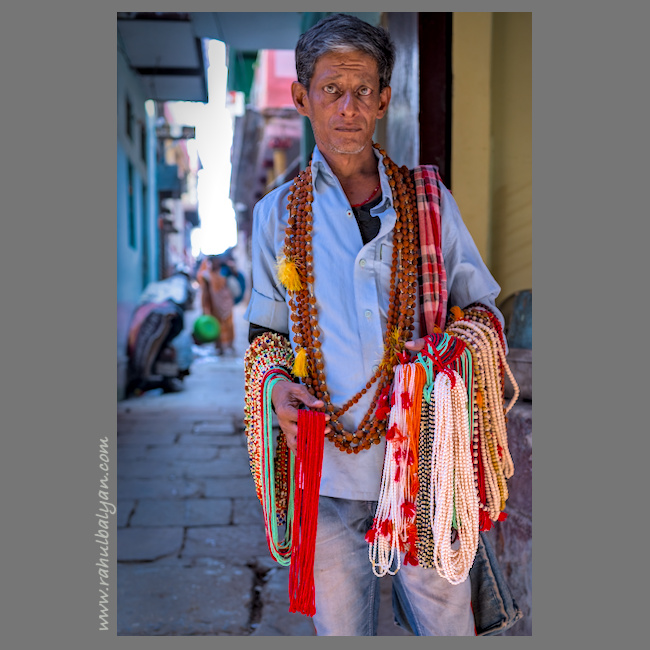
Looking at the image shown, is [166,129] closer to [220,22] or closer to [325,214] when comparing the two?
[220,22]

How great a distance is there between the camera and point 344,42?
1.57m

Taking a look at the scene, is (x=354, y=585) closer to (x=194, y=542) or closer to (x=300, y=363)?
(x=300, y=363)

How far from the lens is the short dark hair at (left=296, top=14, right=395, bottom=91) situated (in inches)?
61.8

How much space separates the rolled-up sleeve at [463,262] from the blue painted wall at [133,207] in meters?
5.81

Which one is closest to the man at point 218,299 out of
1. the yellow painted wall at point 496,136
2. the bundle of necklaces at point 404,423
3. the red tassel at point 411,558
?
the yellow painted wall at point 496,136

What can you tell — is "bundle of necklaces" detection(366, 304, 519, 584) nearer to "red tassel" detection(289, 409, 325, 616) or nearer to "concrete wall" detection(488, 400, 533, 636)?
"red tassel" detection(289, 409, 325, 616)

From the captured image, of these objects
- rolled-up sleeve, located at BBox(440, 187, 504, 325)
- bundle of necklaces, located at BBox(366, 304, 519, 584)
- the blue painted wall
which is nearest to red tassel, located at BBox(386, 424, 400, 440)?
bundle of necklaces, located at BBox(366, 304, 519, 584)

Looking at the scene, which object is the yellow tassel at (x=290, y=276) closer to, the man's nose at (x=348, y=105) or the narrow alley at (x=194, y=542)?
the man's nose at (x=348, y=105)

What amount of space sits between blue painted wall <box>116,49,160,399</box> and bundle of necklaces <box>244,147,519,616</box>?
5712 millimetres

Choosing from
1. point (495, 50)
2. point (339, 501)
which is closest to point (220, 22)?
point (495, 50)

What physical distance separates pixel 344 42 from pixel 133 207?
8855mm

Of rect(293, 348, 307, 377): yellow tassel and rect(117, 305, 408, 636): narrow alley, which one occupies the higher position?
rect(293, 348, 307, 377): yellow tassel

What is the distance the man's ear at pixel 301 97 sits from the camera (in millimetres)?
1709

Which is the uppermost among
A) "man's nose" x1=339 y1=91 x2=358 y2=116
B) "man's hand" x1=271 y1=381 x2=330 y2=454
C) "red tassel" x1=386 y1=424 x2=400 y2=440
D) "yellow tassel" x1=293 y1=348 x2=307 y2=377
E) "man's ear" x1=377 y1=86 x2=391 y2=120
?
"man's ear" x1=377 y1=86 x2=391 y2=120
